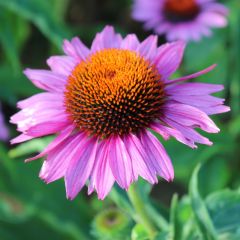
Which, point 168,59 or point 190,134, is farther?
point 168,59

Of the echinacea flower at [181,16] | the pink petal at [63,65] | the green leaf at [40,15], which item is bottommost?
the pink petal at [63,65]

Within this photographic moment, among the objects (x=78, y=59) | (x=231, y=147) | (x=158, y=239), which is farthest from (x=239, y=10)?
(x=158, y=239)

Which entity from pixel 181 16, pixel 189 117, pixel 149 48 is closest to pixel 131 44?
pixel 149 48

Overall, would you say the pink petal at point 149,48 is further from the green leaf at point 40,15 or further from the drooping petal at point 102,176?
the green leaf at point 40,15

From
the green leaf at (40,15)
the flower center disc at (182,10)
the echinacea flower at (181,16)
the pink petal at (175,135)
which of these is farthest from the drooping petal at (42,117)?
the flower center disc at (182,10)

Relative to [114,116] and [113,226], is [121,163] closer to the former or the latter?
[114,116]

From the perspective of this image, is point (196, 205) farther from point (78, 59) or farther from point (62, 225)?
point (62, 225)
